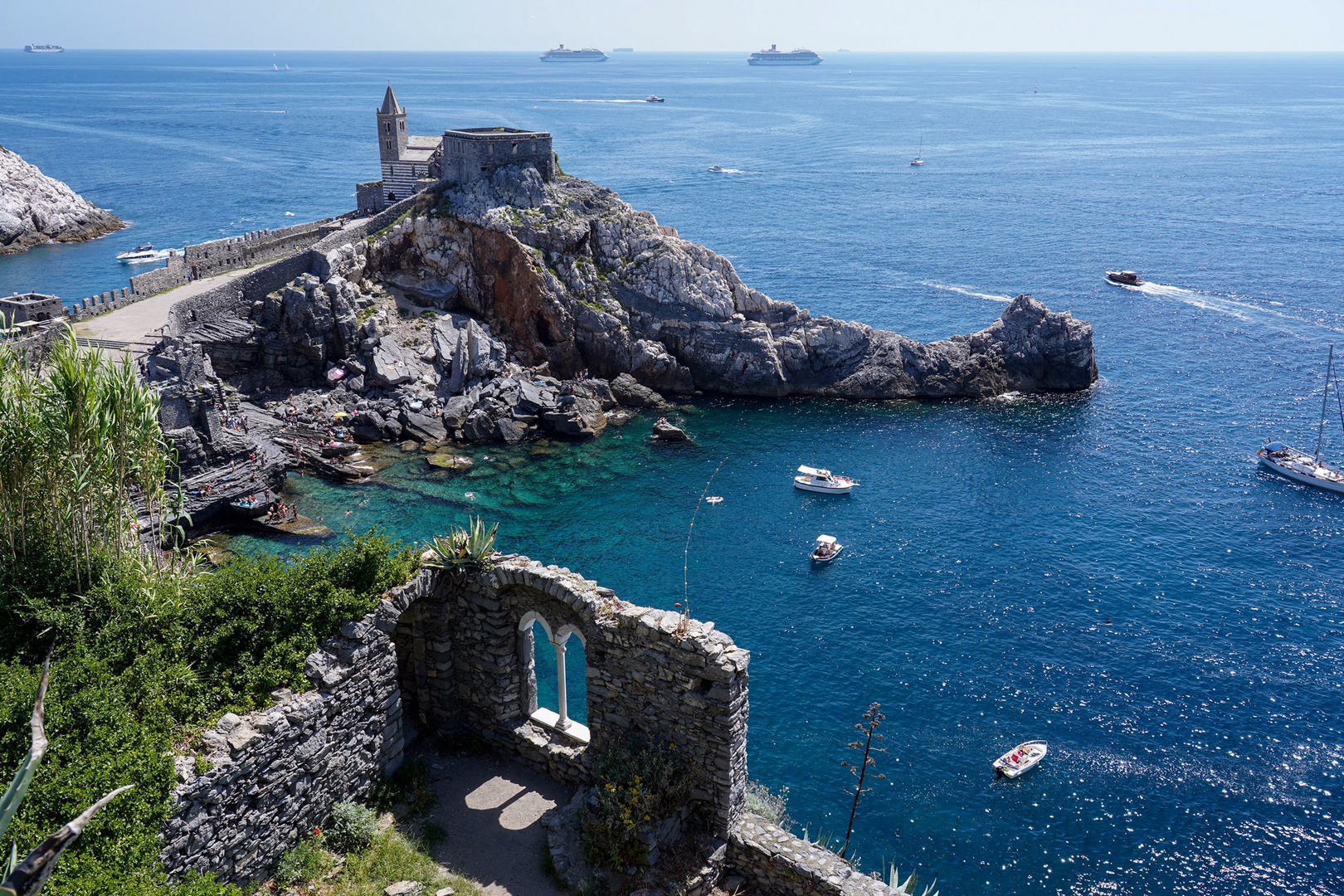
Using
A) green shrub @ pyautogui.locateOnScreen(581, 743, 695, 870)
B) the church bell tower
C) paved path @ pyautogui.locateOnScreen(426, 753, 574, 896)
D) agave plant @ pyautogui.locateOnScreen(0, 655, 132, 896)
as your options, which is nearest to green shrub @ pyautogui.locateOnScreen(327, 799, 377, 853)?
paved path @ pyautogui.locateOnScreen(426, 753, 574, 896)

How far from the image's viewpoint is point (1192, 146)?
16825cm

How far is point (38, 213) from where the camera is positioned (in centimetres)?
10031

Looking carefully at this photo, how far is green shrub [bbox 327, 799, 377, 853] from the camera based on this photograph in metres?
18.7

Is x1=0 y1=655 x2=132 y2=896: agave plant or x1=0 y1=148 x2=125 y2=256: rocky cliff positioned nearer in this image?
x1=0 y1=655 x2=132 y2=896: agave plant

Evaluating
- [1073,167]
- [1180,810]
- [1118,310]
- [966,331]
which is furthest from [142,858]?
[1073,167]

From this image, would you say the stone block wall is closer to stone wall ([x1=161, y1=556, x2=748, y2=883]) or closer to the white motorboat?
stone wall ([x1=161, y1=556, x2=748, y2=883])

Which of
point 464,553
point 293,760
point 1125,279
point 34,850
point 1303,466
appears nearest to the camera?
point 34,850

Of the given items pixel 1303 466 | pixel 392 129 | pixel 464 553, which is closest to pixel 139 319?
pixel 392 129

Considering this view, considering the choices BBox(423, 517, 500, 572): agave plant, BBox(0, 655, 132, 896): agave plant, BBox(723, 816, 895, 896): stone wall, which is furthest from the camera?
BBox(423, 517, 500, 572): agave plant

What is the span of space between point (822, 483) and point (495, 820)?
1347 inches

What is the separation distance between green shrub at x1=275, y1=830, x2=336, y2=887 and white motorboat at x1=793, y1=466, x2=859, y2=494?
36.5 metres

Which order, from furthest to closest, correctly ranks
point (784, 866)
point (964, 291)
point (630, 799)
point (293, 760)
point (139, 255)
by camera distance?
point (139, 255) → point (964, 291) → point (784, 866) → point (630, 799) → point (293, 760)

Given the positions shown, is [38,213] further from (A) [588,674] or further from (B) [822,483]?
(A) [588,674]

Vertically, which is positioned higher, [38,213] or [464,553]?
[38,213]
